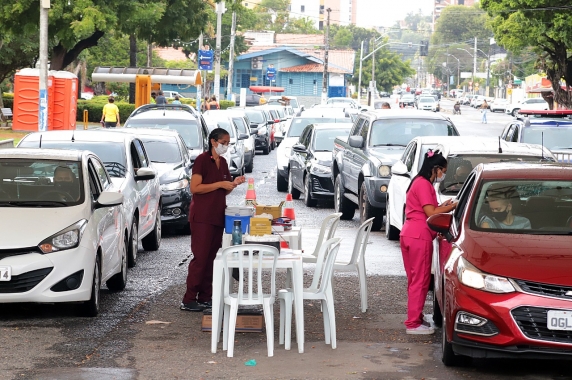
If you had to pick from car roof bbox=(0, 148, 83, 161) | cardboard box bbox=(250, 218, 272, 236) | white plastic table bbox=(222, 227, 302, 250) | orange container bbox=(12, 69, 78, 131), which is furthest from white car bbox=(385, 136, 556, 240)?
orange container bbox=(12, 69, 78, 131)

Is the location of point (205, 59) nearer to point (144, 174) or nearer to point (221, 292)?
point (144, 174)

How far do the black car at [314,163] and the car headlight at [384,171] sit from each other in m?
3.96

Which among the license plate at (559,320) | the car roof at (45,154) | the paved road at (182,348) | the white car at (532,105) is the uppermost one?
the white car at (532,105)

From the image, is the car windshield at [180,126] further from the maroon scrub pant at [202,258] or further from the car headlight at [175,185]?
the maroon scrub pant at [202,258]

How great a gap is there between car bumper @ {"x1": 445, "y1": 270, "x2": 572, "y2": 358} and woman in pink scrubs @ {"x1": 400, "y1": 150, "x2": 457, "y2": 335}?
184 cm

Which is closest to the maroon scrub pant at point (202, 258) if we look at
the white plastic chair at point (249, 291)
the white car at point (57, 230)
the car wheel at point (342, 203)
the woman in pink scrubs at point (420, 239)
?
the white car at point (57, 230)

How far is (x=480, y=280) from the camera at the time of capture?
24.4ft

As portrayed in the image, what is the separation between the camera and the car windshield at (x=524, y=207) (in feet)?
27.0

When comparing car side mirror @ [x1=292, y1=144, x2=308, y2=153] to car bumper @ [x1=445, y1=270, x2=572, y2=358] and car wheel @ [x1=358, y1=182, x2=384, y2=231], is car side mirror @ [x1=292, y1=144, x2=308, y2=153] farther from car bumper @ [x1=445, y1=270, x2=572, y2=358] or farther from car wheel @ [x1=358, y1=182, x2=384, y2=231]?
car bumper @ [x1=445, y1=270, x2=572, y2=358]

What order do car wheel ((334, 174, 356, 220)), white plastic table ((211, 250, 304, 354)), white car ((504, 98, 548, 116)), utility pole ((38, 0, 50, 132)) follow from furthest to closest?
white car ((504, 98, 548, 116)), utility pole ((38, 0, 50, 132)), car wheel ((334, 174, 356, 220)), white plastic table ((211, 250, 304, 354))

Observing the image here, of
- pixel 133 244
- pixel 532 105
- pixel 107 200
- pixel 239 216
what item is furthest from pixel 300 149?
pixel 532 105

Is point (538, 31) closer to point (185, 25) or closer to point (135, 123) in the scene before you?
point (185, 25)

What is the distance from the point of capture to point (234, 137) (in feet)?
89.1

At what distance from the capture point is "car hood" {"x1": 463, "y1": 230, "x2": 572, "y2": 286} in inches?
287
